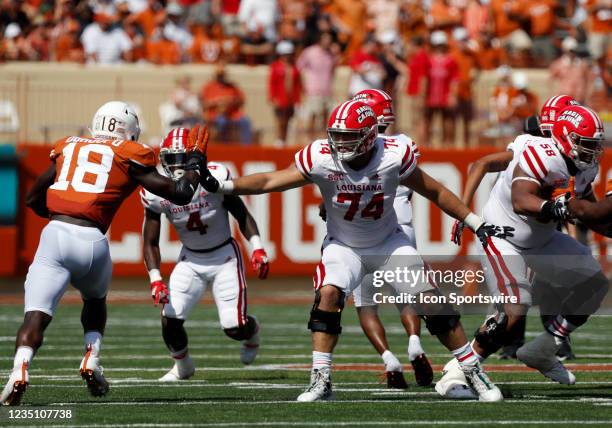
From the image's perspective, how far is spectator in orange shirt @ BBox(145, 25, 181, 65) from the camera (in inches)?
756

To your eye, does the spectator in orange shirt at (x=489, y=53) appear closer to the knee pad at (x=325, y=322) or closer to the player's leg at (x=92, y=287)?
the knee pad at (x=325, y=322)

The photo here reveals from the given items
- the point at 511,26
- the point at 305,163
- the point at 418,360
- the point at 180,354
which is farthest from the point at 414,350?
the point at 511,26

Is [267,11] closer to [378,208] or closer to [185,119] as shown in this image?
[185,119]

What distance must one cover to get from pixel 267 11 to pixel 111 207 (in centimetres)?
1213

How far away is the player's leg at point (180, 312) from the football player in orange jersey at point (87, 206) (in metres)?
1.53

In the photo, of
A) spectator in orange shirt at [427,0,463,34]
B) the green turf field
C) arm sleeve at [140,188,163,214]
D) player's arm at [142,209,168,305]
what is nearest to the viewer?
the green turf field

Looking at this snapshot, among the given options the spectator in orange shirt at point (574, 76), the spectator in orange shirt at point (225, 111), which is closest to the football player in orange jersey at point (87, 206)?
the spectator in orange shirt at point (225, 111)

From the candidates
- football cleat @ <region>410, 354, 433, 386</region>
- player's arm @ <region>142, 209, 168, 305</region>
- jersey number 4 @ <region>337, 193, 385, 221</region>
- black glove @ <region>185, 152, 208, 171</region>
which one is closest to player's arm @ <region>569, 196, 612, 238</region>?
jersey number 4 @ <region>337, 193, 385, 221</region>

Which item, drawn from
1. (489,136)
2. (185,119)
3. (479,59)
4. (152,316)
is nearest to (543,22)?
(479,59)

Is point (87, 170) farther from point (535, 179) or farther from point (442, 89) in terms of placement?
point (442, 89)

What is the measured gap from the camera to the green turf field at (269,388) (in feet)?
22.7

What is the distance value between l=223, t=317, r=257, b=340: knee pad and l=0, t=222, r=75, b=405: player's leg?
91.8 inches

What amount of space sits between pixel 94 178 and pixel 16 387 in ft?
4.09

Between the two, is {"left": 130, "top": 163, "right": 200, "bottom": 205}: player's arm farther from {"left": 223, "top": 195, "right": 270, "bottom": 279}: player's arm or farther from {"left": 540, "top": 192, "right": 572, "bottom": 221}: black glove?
{"left": 540, "top": 192, "right": 572, "bottom": 221}: black glove
